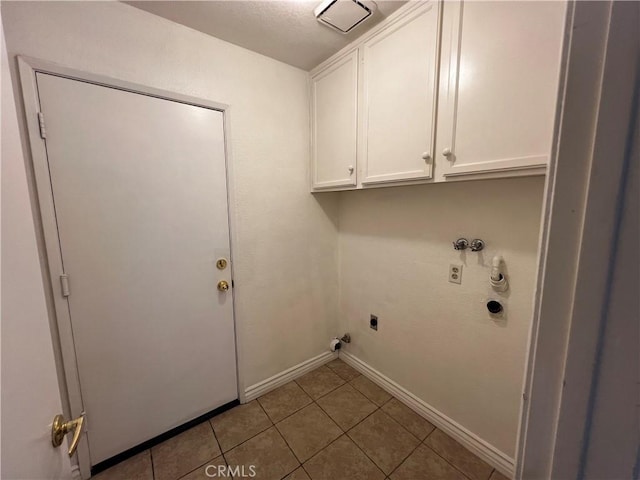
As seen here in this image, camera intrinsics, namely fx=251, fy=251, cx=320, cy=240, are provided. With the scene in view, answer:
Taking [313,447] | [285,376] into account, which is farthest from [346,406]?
[285,376]

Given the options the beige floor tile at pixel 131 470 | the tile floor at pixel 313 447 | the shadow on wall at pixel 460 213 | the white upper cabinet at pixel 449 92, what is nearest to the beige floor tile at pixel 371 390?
the tile floor at pixel 313 447

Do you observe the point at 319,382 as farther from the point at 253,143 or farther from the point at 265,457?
the point at 253,143

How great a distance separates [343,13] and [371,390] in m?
2.38

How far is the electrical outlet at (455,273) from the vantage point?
1423 millimetres

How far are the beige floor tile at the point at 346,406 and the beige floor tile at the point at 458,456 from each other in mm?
387

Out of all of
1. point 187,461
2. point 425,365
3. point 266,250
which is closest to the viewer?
point 187,461

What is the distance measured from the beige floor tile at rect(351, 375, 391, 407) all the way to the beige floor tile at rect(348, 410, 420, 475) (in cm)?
14

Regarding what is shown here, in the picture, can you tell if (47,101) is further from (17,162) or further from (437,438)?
(437,438)

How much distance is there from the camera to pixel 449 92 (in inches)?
43.9

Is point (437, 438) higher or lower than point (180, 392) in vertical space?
lower

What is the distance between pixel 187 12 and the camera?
4.16 ft

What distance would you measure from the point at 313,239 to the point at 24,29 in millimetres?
1754

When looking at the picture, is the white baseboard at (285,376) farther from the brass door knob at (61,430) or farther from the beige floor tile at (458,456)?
the brass door knob at (61,430)

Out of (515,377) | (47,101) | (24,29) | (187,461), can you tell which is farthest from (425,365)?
(24,29)
